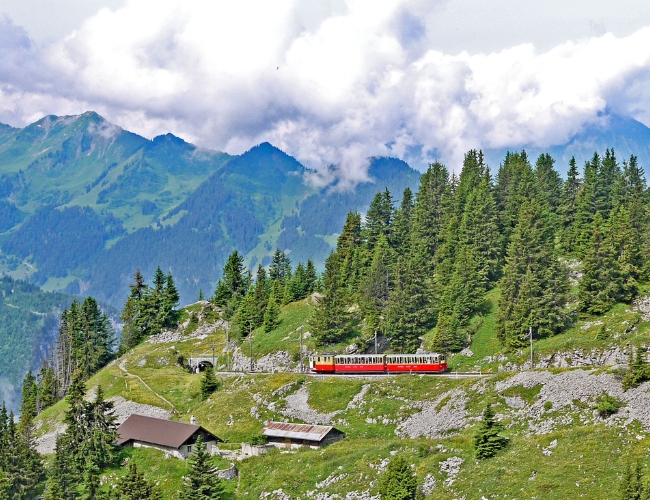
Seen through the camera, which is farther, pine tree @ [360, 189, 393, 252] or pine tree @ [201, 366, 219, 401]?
pine tree @ [360, 189, 393, 252]

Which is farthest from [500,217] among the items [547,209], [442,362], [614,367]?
[614,367]

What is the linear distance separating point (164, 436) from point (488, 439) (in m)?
43.4

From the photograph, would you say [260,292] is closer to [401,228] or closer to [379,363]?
[401,228]

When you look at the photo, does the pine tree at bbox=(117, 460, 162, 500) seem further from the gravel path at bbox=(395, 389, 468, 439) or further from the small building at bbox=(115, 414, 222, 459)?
the gravel path at bbox=(395, 389, 468, 439)

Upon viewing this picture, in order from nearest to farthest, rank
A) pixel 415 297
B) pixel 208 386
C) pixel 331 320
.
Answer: pixel 208 386 → pixel 415 297 → pixel 331 320

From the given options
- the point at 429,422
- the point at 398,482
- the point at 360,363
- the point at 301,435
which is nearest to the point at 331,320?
the point at 360,363

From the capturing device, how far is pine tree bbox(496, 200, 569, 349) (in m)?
95.3

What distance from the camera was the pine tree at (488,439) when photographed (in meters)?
60.3

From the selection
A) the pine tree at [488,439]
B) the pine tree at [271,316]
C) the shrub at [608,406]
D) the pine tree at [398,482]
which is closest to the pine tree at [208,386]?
the pine tree at [271,316]

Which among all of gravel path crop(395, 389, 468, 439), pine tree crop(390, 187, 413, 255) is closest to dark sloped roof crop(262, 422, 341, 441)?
gravel path crop(395, 389, 468, 439)

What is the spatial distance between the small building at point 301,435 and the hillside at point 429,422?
5.78 feet

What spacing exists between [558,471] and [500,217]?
8058 cm

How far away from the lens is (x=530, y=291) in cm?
9800

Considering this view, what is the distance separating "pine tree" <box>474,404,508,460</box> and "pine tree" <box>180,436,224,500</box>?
2716 cm
